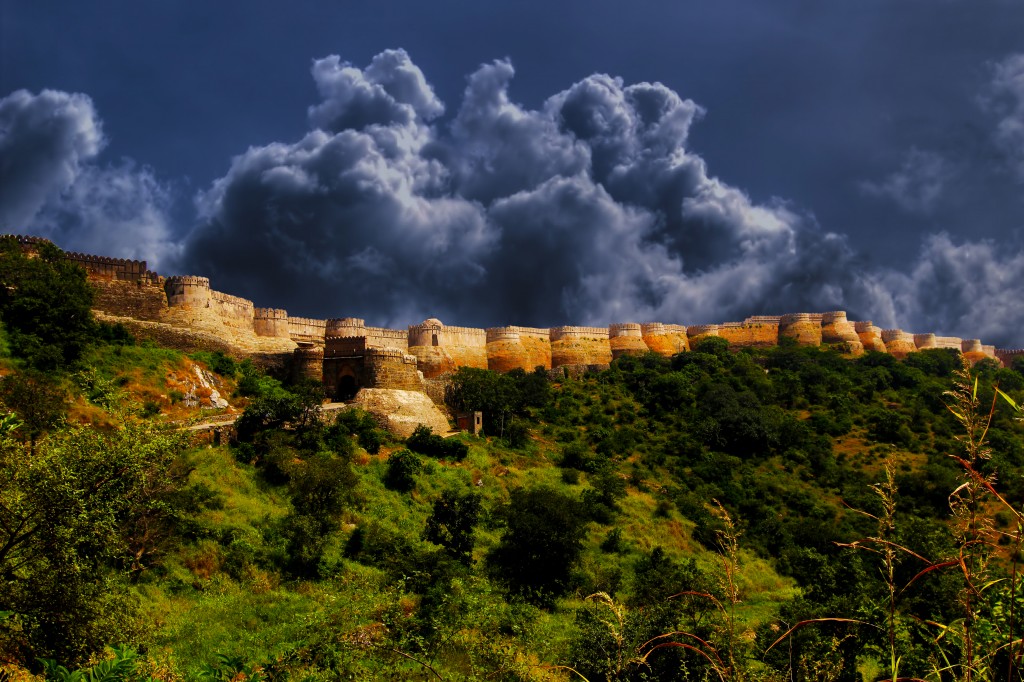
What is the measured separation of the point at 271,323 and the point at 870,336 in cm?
4553

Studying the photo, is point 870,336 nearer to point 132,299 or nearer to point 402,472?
point 402,472

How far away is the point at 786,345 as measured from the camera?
52.8 metres

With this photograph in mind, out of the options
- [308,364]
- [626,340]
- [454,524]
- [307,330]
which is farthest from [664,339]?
[454,524]

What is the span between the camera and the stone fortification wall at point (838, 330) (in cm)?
5269

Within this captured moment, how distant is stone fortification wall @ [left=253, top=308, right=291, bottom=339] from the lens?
33.2 meters

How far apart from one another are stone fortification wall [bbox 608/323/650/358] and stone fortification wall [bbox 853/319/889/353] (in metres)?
18.1

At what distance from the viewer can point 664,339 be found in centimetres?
5169

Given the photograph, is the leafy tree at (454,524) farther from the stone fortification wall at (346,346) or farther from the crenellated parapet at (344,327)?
the crenellated parapet at (344,327)

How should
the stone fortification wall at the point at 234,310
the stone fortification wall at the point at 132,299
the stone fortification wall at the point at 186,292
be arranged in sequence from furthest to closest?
1. the stone fortification wall at the point at 234,310
2. the stone fortification wall at the point at 186,292
3. the stone fortification wall at the point at 132,299

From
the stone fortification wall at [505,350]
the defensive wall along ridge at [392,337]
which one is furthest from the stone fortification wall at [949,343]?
the stone fortification wall at [505,350]

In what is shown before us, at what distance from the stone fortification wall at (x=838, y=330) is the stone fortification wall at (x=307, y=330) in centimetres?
3878

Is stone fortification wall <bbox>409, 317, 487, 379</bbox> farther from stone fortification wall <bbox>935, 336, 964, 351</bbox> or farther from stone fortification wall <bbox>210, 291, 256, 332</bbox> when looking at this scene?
stone fortification wall <bbox>935, 336, 964, 351</bbox>

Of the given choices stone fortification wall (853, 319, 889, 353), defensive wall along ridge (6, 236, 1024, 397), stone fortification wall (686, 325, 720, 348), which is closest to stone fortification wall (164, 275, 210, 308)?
defensive wall along ridge (6, 236, 1024, 397)

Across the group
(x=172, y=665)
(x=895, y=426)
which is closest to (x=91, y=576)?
(x=172, y=665)
